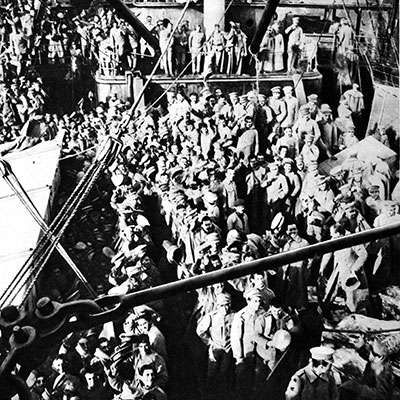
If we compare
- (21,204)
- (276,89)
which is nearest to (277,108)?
(276,89)

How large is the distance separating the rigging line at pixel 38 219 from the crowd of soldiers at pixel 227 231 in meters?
0.19

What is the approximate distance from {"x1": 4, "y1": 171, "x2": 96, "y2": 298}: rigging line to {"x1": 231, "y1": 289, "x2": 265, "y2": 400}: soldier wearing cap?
1.43 m

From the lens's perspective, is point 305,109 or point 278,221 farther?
point 305,109

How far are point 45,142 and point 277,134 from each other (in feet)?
10.4

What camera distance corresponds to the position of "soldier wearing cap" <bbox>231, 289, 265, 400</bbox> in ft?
12.9

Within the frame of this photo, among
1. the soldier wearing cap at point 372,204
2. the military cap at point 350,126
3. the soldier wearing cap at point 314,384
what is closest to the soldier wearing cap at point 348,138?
the military cap at point 350,126

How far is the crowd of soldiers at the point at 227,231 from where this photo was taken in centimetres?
388

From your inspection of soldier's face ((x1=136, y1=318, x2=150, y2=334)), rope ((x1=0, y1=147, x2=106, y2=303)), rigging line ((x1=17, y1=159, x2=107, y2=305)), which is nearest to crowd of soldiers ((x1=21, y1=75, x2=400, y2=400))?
soldier's face ((x1=136, y1=318, x2=150, y2=334))

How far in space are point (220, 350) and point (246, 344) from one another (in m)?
0.23

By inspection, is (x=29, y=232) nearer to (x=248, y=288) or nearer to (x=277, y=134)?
(x=248, y=288)

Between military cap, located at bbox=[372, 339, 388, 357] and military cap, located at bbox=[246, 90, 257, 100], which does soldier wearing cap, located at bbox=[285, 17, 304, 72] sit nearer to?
military cap, located at bbox=[246, 90, 257, 100]

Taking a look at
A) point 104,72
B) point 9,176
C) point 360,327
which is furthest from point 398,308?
point 104,72

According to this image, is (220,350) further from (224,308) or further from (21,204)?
(21,204)

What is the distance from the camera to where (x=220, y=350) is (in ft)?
13.4
